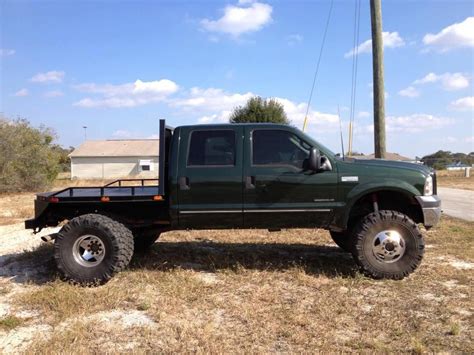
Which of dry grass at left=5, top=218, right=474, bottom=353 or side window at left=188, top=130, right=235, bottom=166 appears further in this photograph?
side window at left=188, top=130, right=235, bottom=166

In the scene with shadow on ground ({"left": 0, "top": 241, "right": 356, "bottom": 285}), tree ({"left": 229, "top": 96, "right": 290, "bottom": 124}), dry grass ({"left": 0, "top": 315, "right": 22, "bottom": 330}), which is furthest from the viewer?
tree ({"left": 229, "top": 96, "right": 290, "bottom": 124})

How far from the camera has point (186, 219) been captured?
6.29 m

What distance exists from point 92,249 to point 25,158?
831 inches

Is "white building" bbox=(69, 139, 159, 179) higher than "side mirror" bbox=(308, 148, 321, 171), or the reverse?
"white building" bbox=(69, 139, 159, 179)

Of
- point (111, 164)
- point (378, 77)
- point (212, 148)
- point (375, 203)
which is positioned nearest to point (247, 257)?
point (212, 148)

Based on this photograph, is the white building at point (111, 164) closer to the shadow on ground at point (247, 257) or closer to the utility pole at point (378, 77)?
the utility pole at point (378, 77)

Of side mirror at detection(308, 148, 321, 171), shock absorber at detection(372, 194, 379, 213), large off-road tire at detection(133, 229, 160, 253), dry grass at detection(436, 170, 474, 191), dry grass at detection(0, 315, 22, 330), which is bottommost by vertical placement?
dry grass at detection(0, 315, 22, 330)

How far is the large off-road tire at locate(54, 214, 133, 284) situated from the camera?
608cm

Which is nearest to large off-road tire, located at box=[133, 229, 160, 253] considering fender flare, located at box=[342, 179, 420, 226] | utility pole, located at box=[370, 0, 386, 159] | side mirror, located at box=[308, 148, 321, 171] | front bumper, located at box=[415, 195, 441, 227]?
side mirror, located at box=[308, 148, 321, 171]

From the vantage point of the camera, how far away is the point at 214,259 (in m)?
7.29

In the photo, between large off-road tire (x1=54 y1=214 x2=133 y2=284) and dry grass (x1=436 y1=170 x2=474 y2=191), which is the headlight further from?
dry grass (x1=436 y1=170 x2=474 y2=191)

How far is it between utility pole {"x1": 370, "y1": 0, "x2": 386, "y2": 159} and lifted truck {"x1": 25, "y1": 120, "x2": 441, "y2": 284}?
11.0ft

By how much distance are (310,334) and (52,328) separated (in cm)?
250

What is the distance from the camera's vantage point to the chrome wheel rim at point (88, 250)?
6195mm
